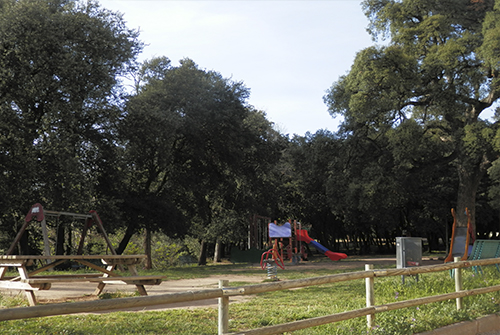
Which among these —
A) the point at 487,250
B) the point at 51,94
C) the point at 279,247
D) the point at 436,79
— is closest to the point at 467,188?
the point at 436,79

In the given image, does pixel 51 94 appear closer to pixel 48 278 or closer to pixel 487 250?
pixel 48 278

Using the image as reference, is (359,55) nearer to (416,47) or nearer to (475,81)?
(416,47)

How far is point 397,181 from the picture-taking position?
24.4 m

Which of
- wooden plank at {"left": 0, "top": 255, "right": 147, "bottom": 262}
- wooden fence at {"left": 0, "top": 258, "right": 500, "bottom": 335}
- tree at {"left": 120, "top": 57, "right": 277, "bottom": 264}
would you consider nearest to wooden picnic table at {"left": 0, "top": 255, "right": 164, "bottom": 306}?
wooden plank at {"left": 0, "top": 255, "right": 147, "bottom": 262}

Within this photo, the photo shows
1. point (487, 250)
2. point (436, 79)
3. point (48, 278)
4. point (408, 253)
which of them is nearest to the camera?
point (48, 278)

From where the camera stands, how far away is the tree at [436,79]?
71.3 feet

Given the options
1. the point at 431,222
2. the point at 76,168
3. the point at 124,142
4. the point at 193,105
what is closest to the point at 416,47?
the point at 193,105

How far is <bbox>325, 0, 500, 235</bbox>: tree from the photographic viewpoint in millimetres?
21734

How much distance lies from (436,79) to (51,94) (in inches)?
670

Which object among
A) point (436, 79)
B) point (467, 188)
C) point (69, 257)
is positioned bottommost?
point (69, 257)

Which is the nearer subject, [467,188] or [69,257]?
[69,257]

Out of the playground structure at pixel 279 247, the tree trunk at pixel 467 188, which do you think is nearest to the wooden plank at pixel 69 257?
the playground structure at pixel 279 247

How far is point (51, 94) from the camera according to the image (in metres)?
19.8

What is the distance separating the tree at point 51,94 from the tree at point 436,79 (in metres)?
11.1
